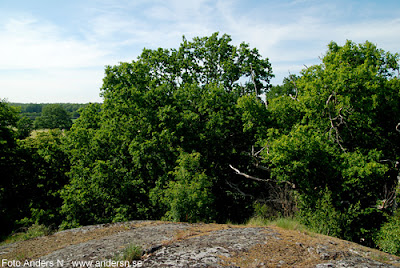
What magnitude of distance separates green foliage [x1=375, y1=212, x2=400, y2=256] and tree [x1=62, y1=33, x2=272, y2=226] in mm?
7030

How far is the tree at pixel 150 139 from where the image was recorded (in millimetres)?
15219

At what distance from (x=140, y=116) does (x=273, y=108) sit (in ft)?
25.3

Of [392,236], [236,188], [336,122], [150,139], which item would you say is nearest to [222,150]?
[236,188]

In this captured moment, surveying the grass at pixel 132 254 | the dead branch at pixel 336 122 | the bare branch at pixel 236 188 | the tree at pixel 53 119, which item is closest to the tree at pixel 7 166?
the bare branch at pixel 236 188

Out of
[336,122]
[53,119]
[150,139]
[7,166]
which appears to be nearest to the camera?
[336,122]

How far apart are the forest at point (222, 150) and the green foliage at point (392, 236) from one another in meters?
0.05

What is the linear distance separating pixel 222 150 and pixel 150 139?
4.67m

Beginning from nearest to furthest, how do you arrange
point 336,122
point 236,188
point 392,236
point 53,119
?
point 392,236, point 336,122, point 236,188, point 53,119

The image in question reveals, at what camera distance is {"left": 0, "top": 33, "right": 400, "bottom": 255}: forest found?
12.4 m

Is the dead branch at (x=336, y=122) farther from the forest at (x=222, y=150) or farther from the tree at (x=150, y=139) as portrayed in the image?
the tree at (x=150, y=139)

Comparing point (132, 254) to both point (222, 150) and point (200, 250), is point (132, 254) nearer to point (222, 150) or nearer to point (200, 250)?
point (200, 250)

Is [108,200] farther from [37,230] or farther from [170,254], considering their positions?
[170,254]

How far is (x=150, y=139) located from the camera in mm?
15984

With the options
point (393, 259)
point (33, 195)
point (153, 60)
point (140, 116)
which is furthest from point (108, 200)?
point (393, 259)
